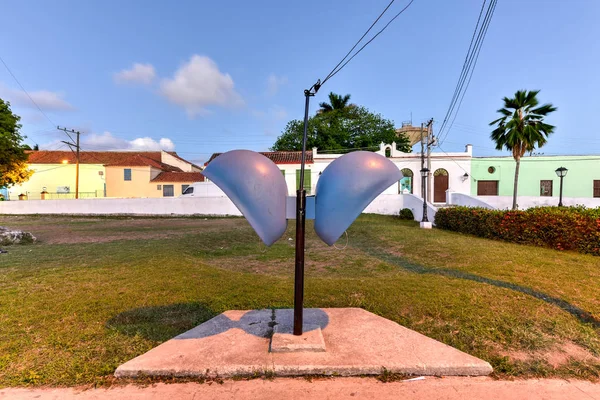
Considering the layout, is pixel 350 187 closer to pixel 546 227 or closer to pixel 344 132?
pixel 546 227

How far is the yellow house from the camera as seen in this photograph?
34438 mm

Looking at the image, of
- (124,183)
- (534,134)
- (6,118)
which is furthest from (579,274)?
(124,183)

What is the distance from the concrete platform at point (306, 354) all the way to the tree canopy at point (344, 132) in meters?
28.9

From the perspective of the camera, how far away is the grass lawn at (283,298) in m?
3.15

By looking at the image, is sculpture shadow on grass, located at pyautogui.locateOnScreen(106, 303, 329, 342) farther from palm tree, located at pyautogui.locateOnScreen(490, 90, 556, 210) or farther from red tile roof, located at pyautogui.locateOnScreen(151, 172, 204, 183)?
red tile roof, located at pyautogui.locateOnScreen(151, 172, 204, 183)

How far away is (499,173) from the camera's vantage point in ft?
82.4

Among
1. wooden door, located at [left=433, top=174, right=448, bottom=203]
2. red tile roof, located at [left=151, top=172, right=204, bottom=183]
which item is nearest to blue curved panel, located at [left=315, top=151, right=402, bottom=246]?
wooden door, located at [left=433, top=174, right=448, bottom=203]

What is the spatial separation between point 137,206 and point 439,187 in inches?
940

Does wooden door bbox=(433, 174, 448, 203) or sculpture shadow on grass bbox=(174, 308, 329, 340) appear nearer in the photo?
sculpture shadow on grass bbox=(174, 308, 329, 340)

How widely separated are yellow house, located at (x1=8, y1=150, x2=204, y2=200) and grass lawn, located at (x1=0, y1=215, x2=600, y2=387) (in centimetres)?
2749

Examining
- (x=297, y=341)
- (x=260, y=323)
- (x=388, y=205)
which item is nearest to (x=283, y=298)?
(x=260, y=323)

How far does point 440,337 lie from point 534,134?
1699cm

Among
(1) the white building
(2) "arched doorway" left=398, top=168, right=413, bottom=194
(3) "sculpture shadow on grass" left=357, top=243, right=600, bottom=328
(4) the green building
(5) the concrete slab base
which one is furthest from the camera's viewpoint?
(2) "arched doorway" left=398, top=168, right=413, bottom=194

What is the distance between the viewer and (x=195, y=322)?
3.99 meters
